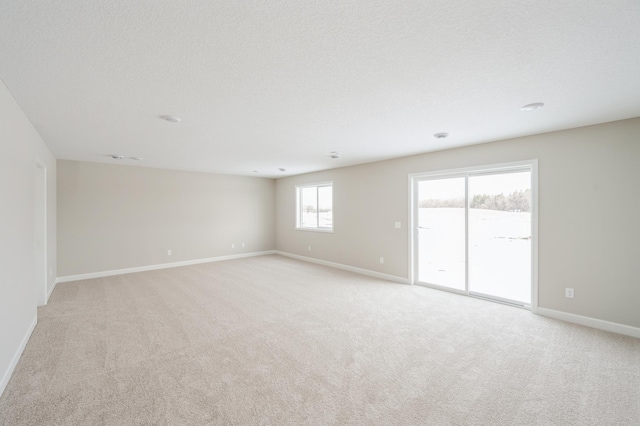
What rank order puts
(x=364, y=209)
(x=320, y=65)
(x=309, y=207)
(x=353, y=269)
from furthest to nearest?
(x=309, y=207)
(x=353, y=269)
(x=364, y=209)
(x=320, y=65)

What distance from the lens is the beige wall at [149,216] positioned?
18.2 feet

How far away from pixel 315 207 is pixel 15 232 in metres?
5.73

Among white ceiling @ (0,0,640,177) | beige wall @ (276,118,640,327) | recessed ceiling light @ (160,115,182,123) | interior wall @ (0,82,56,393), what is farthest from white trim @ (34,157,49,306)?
beige wall @ (276,118,640,327)

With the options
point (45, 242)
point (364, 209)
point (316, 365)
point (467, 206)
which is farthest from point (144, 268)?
point (467, 206)

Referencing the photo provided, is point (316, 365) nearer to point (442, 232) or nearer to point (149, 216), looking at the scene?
point (442, 232)

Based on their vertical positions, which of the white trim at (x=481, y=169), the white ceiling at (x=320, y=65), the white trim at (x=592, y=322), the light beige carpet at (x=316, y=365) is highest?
the white ceiling at (x=320, y=65)

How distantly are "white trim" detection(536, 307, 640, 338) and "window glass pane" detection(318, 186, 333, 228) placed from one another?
→ 4.44m

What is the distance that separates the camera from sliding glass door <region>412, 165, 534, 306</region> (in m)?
3.98

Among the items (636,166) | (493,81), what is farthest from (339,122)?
(636,166)

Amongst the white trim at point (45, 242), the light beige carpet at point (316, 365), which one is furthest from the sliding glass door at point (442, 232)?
the white trim at point (45, 242)

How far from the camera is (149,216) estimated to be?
6.46 metres

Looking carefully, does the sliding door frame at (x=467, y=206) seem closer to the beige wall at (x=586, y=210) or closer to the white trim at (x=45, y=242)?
the beige wall at (x=586, y=210)

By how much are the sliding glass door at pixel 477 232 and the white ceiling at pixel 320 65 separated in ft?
3.20

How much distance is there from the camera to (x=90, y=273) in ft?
18.7
